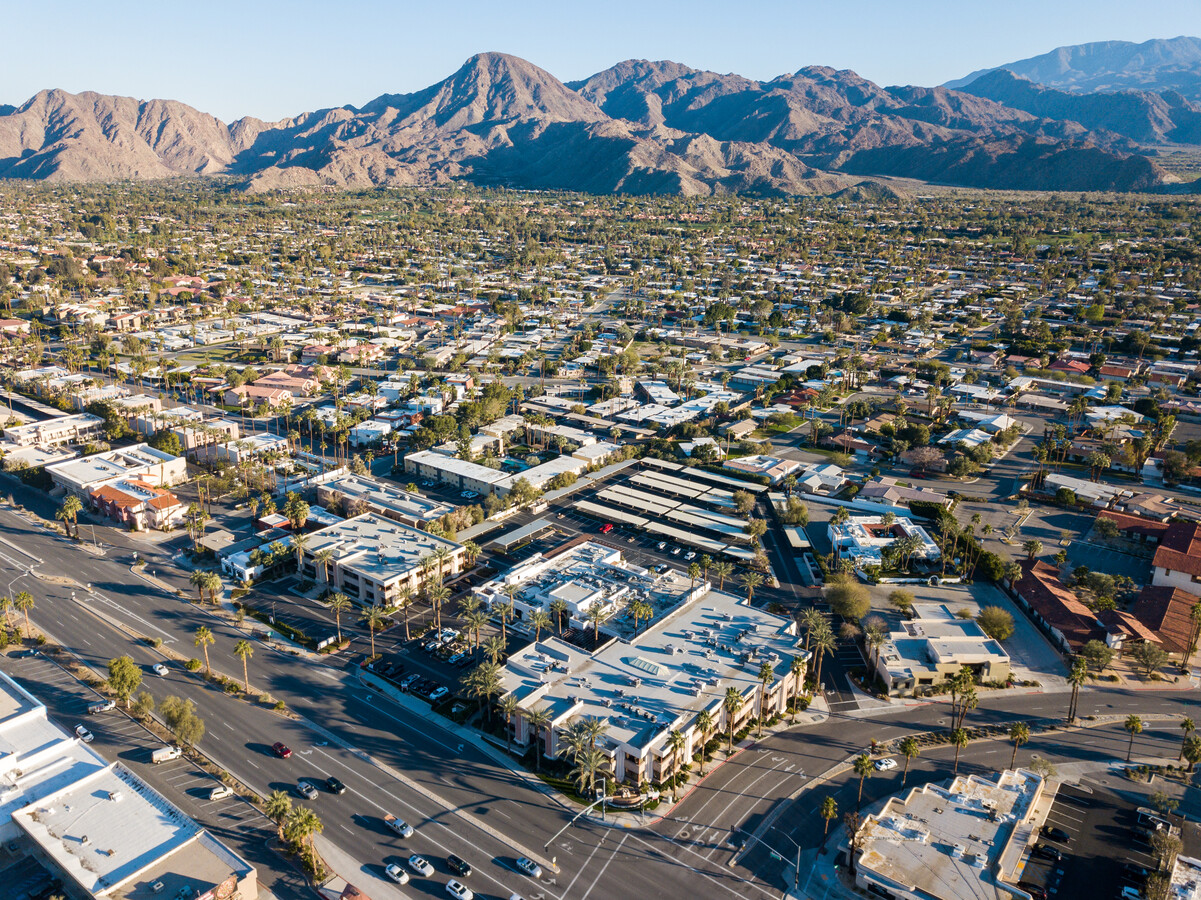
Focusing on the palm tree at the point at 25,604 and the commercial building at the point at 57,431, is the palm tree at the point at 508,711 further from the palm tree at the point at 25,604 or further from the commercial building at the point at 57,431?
the commercial building at the point at 57,431

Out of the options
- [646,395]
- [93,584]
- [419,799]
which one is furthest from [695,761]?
[646,395]

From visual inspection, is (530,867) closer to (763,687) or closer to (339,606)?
(763,687)

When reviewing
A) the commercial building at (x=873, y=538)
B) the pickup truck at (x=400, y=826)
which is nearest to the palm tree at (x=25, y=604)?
the pickup truck at (x=400, y=826)

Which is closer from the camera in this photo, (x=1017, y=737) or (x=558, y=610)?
(x=1017, y=737)

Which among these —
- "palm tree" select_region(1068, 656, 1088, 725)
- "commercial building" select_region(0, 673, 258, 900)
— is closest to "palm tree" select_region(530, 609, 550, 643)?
"commercial building" select_region(0, 673, 258, 900)

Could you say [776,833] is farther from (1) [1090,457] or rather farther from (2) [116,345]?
(2) [116,345]

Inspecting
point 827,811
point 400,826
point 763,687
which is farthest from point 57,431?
point 827,811
